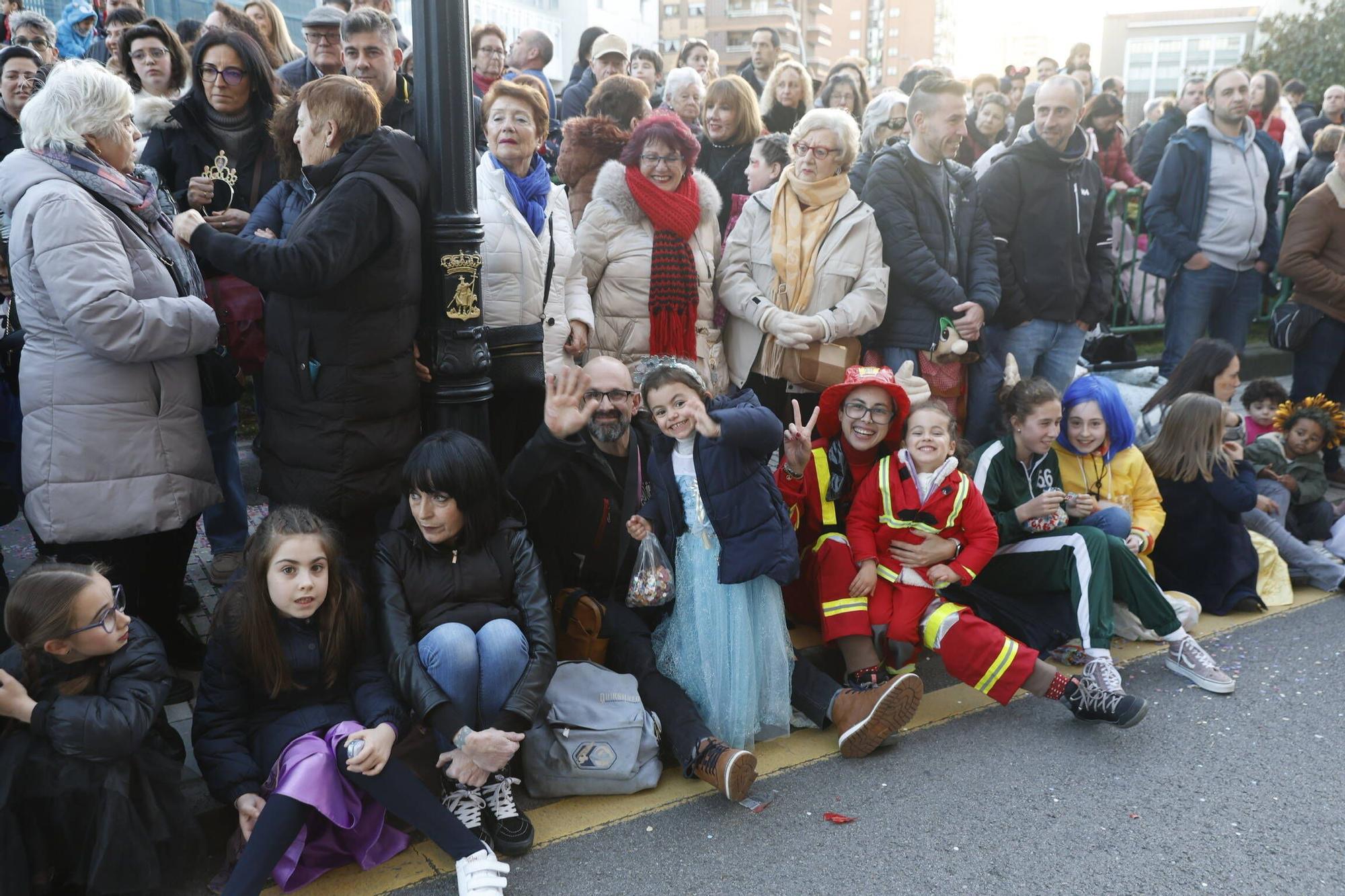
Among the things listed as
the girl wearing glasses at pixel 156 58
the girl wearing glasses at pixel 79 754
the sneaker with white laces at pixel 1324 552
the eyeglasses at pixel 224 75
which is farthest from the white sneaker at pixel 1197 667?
the girl wearing glasses at pixel 156 58

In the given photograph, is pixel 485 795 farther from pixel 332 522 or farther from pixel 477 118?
pixel 477 118

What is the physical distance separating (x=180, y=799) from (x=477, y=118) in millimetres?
3428

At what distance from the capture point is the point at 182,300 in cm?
359

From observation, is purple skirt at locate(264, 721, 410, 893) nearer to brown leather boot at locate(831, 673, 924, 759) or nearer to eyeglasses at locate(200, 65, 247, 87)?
brown leather boot at locate(831, 673, 924, 759)

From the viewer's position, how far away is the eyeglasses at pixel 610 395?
4.12m

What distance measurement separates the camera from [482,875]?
119 inches

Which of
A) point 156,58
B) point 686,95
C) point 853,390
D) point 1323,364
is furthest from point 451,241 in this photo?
point 1323,364

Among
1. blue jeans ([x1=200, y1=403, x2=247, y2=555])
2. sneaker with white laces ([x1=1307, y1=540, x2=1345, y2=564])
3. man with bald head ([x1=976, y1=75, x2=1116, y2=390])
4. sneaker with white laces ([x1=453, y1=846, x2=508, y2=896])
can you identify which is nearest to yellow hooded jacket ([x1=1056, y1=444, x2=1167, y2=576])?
man with bald head ([x1=976, y1=75, x2=1116, y2=390])

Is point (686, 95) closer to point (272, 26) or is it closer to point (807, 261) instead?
point (807, 261)

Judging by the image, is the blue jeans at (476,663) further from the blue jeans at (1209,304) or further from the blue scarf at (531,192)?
the blue jeans at (1209,304)

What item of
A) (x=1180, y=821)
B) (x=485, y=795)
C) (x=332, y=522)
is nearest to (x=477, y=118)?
(x=332, y=522)

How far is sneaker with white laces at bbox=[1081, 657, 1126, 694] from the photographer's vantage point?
417 cm

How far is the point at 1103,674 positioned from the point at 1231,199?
13.8ft

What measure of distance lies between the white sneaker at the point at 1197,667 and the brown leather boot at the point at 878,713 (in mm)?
1410
